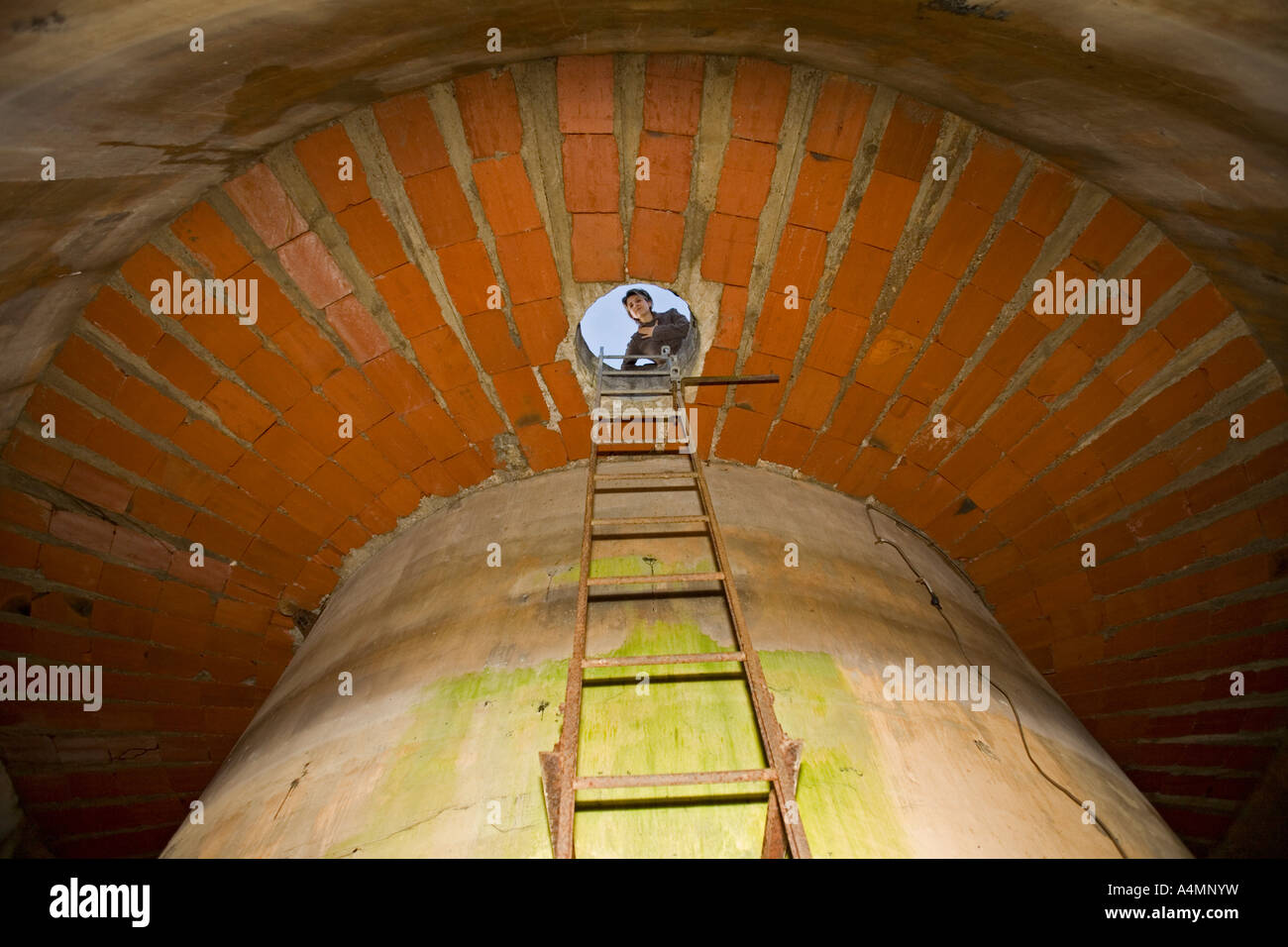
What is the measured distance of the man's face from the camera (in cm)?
482

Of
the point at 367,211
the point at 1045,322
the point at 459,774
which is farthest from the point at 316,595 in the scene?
the point at 1045,322

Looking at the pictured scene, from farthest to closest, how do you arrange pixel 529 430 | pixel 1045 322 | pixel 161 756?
pixel 161 756 → pixel 529 430 → pixel 1045 322

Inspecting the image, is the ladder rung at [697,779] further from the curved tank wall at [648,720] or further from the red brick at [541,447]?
the red brick at [541,447]

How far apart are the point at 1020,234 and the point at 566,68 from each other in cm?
202

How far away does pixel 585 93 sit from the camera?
125 inches

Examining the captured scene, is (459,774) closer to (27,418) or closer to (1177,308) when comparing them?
(27,418)

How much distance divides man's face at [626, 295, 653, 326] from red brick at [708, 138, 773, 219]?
147 cm

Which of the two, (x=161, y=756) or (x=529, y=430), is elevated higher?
(x=529, y=430)

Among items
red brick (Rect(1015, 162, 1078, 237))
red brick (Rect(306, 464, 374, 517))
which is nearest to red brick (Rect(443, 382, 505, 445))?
red brick (Rect(306, 464, 374, 517))

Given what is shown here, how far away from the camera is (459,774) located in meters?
2.11

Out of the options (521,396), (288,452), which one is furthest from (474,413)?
(288,452)

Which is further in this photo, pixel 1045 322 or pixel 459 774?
pixel 1045 322

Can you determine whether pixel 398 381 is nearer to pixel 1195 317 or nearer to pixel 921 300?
pixel 921 300
